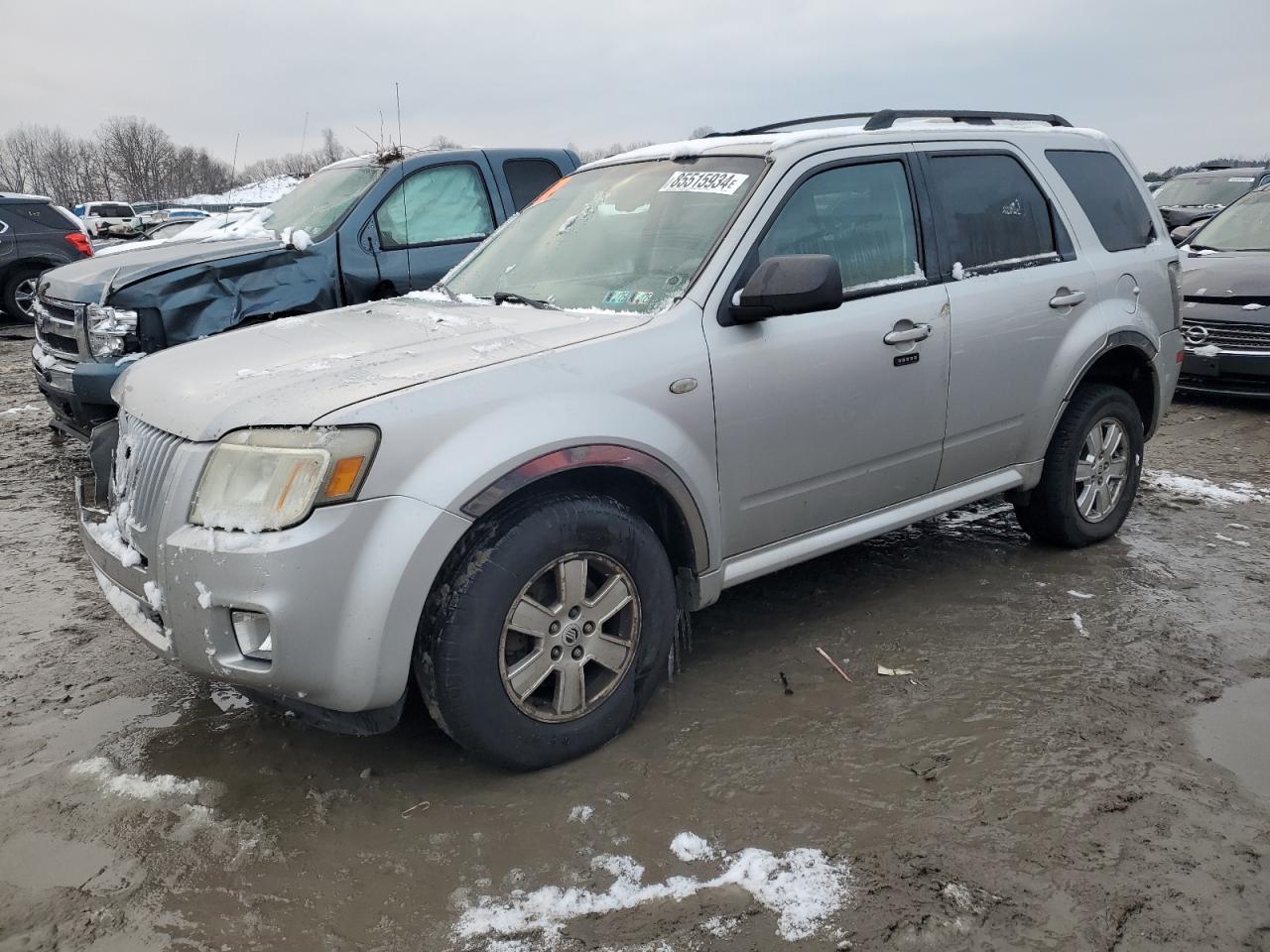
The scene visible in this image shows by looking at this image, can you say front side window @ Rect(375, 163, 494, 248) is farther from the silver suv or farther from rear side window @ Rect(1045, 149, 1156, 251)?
rear side window @ Rect(1045, 149, 1156, 251)

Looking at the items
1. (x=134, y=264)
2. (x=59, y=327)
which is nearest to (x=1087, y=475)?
(x=134, y=264)

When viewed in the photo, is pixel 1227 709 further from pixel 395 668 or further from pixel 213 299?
pixel 213 299

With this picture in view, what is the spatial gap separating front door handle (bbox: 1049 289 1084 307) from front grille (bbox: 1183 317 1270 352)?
Result: 13.1ft

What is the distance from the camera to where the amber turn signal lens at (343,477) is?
2455 millimetres

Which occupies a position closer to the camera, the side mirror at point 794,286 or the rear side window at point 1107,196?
the side mirror at point 794,286

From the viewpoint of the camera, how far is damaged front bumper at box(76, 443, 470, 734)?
244 cm

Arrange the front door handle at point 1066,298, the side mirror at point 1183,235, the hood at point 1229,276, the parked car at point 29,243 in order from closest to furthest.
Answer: the front door handle at point 1066,298 < the hood at point 1229,276 < the side mirror at point 1183,235 < the parked car at point 29,243

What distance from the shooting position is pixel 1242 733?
306cm

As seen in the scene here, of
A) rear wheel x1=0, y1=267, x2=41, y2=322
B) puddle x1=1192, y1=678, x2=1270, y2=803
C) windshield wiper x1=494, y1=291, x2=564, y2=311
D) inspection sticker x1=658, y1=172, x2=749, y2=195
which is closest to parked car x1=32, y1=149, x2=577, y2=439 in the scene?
windshield wiper x1=494, y1=291, x2=564, y2=311

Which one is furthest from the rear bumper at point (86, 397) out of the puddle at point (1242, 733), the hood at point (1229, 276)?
the hood at point (1229, 276)

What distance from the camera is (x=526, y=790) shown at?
2.82m

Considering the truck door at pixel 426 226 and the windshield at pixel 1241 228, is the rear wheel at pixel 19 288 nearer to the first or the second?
the truck door at pixel 426 226

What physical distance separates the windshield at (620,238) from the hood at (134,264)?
2590 mm

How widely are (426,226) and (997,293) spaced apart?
3987 millimetres
